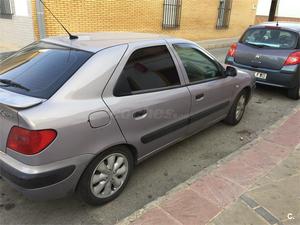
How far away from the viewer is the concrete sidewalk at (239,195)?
269 centimetres

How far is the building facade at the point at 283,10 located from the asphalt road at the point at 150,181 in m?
23.5

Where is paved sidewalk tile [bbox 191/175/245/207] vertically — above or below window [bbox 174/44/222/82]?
below

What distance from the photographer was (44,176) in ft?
7.68

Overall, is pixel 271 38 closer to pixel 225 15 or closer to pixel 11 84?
pixel 11 84

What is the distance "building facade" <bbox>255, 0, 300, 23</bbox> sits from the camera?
2547cm

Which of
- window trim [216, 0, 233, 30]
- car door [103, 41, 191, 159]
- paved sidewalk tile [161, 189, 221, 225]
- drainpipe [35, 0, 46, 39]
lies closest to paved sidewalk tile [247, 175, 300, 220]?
paved sidewalk tile [161, 189, 221, 225]

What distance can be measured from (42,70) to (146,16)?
32.7 feet

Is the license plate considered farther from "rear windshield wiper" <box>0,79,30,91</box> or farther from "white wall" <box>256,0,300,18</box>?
"white wall" <box>256,0,300,18</box>

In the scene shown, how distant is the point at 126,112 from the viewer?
278 centimetres

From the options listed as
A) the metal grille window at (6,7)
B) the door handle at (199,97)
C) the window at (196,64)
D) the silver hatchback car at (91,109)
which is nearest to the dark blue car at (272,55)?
the window at (196,64)

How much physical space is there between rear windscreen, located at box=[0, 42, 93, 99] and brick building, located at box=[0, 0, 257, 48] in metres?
6.10

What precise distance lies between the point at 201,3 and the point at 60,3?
7.77 meters

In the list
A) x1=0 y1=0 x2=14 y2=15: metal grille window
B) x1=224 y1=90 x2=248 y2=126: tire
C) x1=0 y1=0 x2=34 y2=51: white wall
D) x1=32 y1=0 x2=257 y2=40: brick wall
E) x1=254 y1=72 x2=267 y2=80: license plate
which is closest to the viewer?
x1=224 y1=90 x2=248 y2=126: tire

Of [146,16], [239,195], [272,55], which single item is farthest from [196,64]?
[146,16]
